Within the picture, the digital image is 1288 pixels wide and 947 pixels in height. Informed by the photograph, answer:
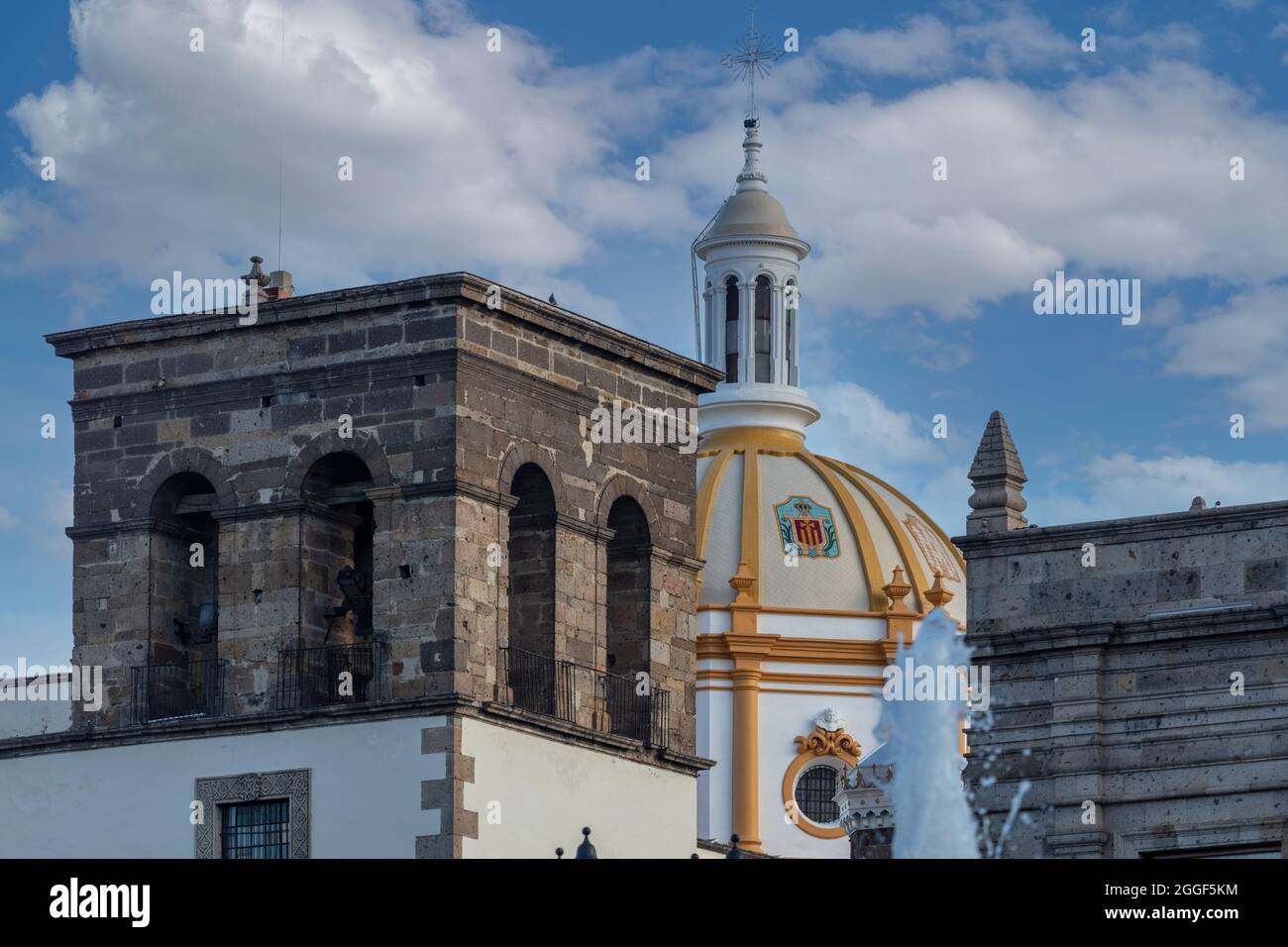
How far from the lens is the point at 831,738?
238ft

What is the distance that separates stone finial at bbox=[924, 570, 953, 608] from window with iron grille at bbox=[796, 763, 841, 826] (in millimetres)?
3915

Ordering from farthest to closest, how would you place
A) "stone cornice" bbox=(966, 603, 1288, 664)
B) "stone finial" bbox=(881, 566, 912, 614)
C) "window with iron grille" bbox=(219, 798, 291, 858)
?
"stone finial" bbox=(881, 566, 912, 614), "window with iron grille" bbox=(219, 798, 291, 858), "stone cornice" bbox=(966, 603, 1288, 664)

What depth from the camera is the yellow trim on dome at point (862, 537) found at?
7431 cm

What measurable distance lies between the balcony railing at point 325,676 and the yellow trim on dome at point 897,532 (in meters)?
29.2

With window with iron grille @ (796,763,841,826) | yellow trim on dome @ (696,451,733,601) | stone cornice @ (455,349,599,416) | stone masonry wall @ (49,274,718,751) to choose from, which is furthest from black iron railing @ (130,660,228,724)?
yellow trim on dome @ (696,451,733,601)

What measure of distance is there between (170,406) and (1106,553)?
11861 mm

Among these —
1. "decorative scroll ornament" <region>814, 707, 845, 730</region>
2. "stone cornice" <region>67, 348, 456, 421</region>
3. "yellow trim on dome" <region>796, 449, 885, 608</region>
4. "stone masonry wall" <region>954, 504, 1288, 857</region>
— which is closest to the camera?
"stone masonry wall" <region>954, 504, 1288, 857</region>

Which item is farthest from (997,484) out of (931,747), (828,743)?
(828,743)

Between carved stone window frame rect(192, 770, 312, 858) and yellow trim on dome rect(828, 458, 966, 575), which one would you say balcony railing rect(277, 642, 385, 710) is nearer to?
carved stone window frame rect(192, 770, 312, 858)

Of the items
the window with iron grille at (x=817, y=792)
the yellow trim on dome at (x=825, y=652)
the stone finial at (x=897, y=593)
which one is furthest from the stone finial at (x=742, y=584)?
the window with iron grille at (x=817, y=792)

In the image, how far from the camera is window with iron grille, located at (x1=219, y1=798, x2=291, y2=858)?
149 feet
